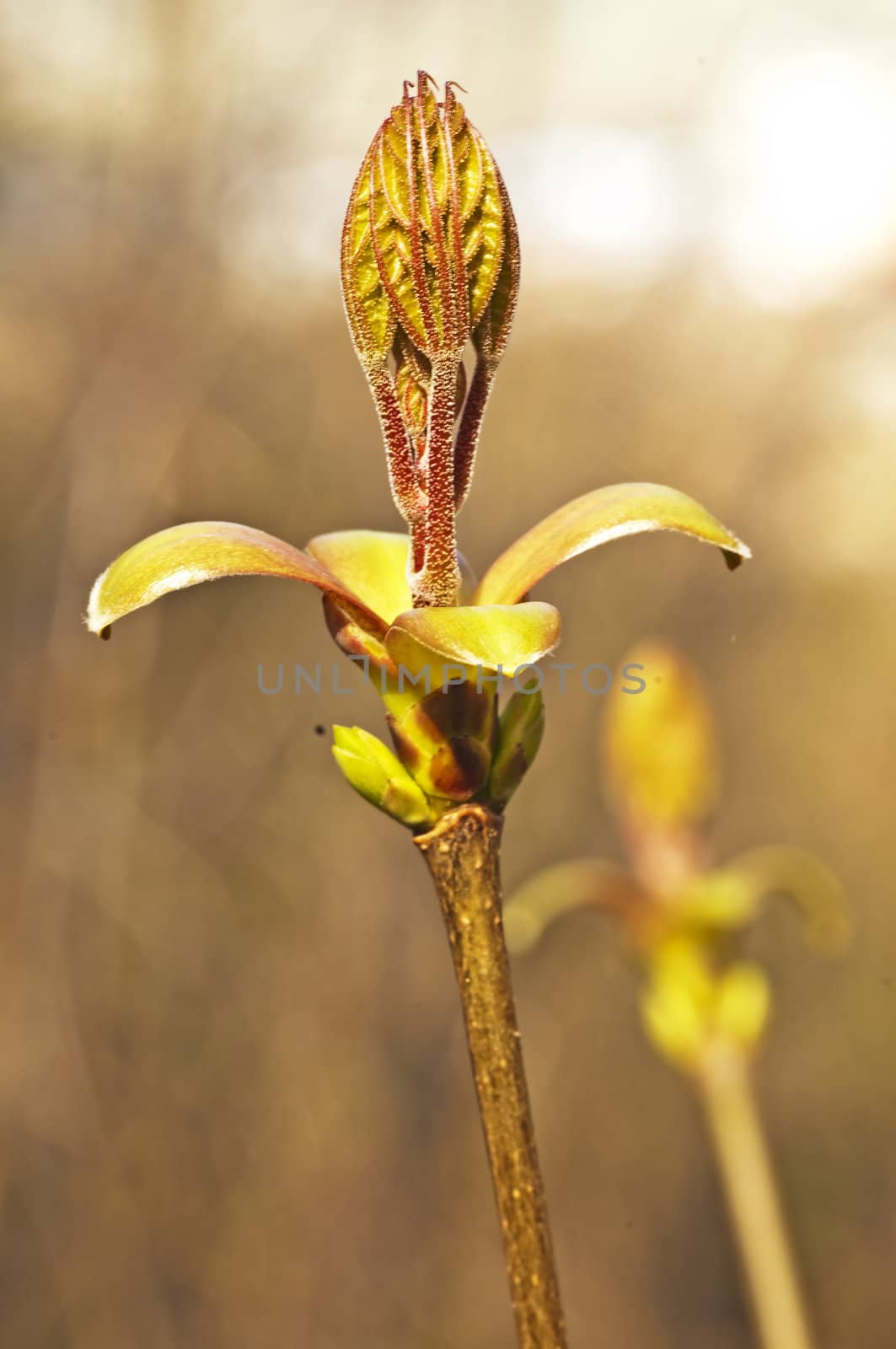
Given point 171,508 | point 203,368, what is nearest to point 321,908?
point 171,508

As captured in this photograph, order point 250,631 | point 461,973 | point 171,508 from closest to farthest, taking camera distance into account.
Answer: point 461,973 < point 171,508 < point 250,631

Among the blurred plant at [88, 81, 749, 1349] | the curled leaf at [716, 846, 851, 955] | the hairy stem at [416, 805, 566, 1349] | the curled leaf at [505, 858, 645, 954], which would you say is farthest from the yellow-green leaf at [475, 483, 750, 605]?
the curled leaf at [716, 846, 851, 955]

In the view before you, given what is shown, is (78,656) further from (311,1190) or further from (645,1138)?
(645,1138)

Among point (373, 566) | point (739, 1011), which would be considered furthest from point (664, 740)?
point (373, 566)

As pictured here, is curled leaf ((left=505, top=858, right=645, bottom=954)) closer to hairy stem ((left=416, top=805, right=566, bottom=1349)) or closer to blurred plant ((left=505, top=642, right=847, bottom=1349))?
blurred plant ((left=505, top=642, right=847, bottom=1349))

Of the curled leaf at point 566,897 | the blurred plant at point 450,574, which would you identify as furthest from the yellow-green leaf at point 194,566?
the curled leaf at point 566,897

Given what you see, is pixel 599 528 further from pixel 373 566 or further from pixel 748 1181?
pixel 748 1181
